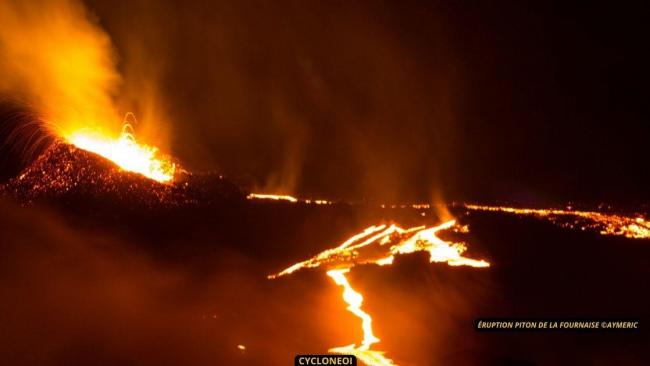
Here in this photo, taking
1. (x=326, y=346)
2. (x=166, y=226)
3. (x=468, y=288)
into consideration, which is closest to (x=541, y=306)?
(x=468, y=288)

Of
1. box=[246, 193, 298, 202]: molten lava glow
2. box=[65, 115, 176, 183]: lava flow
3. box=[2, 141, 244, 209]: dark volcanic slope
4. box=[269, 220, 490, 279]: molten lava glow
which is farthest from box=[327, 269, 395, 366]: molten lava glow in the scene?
box=[65, 115, 176, 183]: lava flow

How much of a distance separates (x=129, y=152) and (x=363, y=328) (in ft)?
18.9

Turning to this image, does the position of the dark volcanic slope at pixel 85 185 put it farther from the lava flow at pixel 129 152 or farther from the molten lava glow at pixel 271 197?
the molten lava glow at pixel 271 197

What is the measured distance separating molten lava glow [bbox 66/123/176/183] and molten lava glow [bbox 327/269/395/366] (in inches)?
140

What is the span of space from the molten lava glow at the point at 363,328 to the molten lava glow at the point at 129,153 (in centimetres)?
355

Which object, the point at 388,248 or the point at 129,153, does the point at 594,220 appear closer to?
the point at 388,248

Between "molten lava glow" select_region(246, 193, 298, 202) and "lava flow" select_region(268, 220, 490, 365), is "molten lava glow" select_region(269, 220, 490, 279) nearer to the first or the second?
"lava flow" select_region(268, 220, 490, 365)

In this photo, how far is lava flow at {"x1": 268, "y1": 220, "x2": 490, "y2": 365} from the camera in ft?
32.0

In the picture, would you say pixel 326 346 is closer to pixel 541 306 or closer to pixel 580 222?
pixel 541 306

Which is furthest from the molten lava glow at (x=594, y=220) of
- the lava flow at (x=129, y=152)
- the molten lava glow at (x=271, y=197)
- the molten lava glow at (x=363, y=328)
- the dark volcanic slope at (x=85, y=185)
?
the dark volcanic slope at (x=85, y=185)

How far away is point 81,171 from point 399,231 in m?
6.06

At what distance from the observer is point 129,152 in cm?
1116

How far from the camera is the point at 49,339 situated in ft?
23.5

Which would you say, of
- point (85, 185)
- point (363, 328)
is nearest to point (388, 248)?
point (363, 328)
